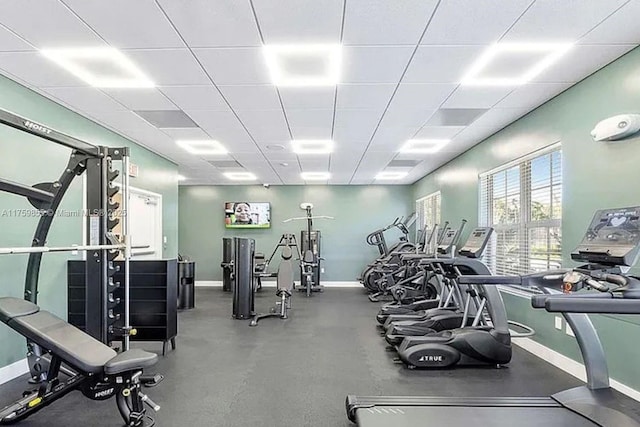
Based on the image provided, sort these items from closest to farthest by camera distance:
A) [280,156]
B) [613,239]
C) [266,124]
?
[613,239]
[266,124]
[280,156]

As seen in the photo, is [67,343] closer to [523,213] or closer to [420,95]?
[420,95]

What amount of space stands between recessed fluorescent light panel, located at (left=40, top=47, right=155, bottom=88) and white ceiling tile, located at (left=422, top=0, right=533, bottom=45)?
91.5 inches

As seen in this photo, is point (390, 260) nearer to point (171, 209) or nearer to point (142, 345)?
point (171, 209)

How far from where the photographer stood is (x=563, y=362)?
405 centimetres

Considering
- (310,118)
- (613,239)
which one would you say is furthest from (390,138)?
(613,239)

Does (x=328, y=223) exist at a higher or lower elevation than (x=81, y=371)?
higher

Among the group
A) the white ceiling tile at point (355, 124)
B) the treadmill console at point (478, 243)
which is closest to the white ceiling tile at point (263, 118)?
the white ceiling tile at point (355, 124)

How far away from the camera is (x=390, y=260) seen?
29.8ft

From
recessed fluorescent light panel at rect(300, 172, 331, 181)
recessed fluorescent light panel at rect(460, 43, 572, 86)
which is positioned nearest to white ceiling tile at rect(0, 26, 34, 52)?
recessed fluorescent light panel at rect(460, 43, 572, 86)

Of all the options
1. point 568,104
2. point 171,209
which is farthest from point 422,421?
point 171,209

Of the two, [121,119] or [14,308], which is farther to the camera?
[121,119]

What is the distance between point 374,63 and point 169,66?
165cm

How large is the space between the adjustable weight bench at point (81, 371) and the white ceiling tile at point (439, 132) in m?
4.18

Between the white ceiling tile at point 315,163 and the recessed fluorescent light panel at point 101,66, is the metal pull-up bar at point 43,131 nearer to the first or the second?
the recessed fluorescent light panel at point 101,66
